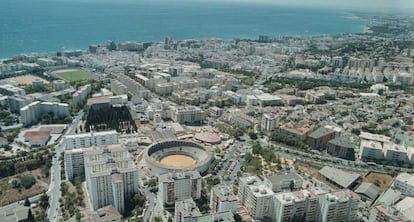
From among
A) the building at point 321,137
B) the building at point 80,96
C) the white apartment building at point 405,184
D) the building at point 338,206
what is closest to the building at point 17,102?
the building at point 80,96

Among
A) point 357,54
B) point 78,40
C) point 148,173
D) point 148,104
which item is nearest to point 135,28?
point 78,40

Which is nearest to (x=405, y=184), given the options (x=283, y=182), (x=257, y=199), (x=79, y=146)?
(x=283, y=182)

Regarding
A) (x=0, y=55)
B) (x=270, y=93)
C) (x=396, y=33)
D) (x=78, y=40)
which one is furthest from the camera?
(x=396, y=33)

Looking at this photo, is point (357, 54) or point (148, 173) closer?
point (148, 173)

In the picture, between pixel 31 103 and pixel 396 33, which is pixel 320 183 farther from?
pixel 396 33

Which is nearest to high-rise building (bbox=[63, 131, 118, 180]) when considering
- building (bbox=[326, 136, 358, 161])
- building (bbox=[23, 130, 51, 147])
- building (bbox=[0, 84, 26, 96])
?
building (bbox=[23, 130, 51, 147])

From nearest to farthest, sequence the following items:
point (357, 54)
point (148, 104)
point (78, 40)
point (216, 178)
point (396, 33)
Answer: point (216, 178) → point (148, 104) → point (357, 54) → point (78, 40) → point (396, 33)

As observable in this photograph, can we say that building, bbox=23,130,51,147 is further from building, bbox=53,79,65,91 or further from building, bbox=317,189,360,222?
building, bbox=317,189,360,222

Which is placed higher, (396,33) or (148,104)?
(396,33)
